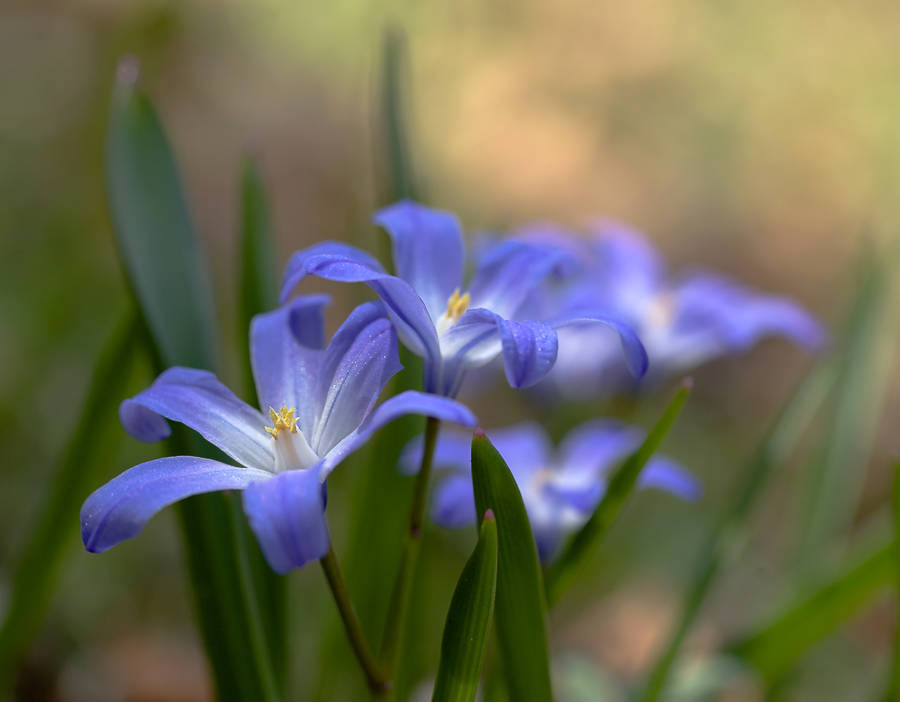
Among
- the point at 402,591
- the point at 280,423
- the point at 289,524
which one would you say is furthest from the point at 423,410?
the point at 402,591

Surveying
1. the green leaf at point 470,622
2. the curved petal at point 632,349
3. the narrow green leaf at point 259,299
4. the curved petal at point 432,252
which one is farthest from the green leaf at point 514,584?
the narrow green leaf at point 259,299

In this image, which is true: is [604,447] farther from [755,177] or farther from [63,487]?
[755,177]

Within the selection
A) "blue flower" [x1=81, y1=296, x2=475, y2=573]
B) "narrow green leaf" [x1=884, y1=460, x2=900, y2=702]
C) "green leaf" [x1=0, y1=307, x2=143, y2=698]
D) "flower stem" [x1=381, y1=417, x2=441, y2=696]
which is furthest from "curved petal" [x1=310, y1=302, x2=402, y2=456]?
"narrow green leaf" [x1=884, y1=460, x2=900, y2=702]

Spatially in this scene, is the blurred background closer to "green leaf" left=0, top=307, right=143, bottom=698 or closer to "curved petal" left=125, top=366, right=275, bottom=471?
"green leaf" left=0, top=307, right=143, bottom=698

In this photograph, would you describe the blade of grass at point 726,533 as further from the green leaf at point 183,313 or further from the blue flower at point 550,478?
the green leaf at point 183,313

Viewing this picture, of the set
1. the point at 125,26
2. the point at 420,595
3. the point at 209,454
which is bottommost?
the point at 420,595

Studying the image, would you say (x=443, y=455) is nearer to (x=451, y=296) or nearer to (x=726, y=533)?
(x=451, y=296)

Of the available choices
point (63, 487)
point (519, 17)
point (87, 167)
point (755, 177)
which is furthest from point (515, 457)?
point (519, 17)
